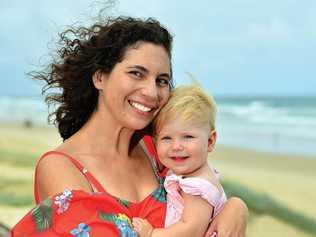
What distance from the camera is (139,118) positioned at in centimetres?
237

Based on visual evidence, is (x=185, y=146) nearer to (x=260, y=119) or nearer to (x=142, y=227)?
(x=142, y=227)

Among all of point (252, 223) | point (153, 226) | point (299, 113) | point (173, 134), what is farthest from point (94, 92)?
point (299, 113)

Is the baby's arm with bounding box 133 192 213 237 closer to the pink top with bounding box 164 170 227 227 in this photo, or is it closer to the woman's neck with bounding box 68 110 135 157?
the pink top with bounding box 164 170 227 227

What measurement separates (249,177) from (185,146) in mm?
7551

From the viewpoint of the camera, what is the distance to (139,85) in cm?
233

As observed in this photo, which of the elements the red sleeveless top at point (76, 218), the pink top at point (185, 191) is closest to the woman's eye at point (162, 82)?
the pink top at point (185, 191)

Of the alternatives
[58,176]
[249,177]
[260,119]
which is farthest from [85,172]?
[260,119]

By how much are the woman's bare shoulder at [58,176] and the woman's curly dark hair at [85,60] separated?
0.39 meters

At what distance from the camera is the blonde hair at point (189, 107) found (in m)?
2.27

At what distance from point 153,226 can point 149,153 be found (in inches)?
17.8

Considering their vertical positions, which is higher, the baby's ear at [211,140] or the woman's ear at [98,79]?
the woman's ear at [98,79]

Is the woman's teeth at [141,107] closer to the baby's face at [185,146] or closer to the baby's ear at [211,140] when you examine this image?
the baby's face at [185,146]

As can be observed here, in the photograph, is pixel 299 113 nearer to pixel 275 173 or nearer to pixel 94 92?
pixel 275 173

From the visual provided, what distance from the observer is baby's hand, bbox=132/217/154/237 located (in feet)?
6.92
